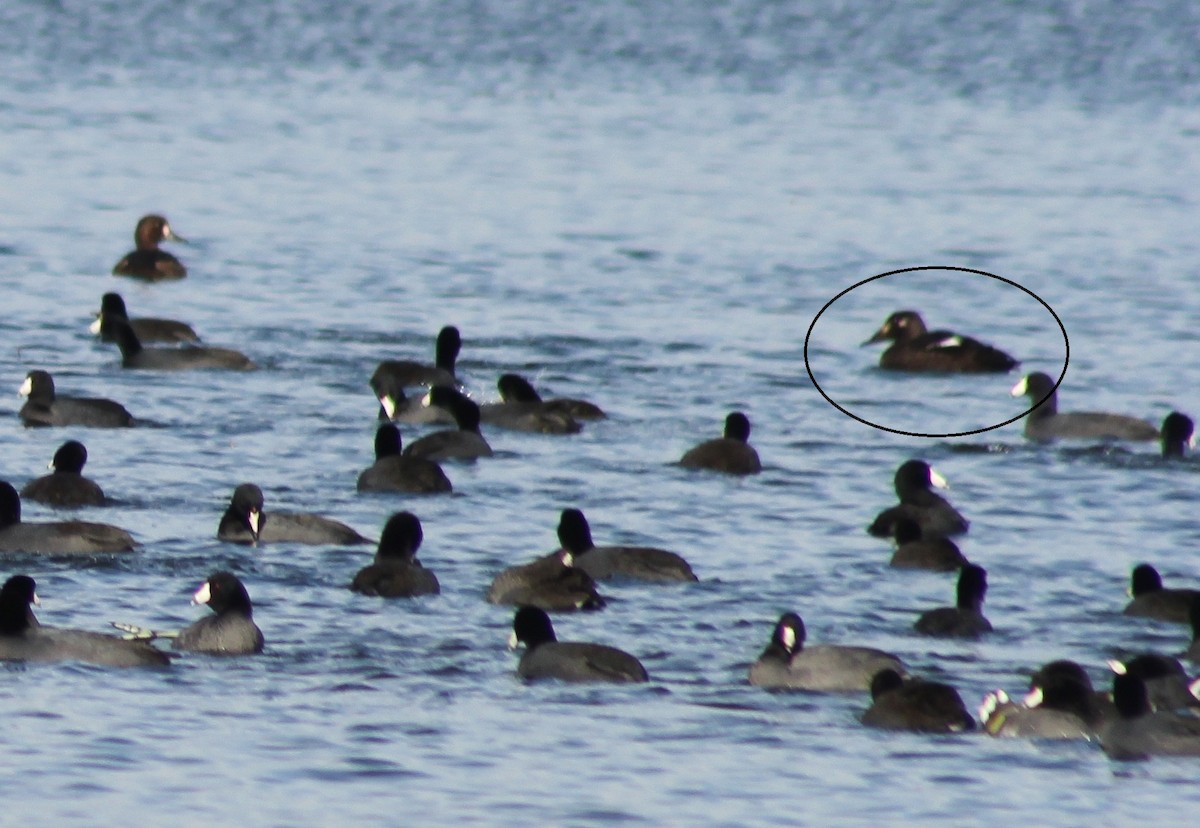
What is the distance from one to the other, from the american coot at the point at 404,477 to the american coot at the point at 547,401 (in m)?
2.81

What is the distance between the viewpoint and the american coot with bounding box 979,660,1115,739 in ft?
47.2

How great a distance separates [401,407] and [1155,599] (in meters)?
9.03

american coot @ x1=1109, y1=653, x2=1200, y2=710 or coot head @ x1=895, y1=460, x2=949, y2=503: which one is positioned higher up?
coot head @ x1=895, y1=460, x2=949, y2=503

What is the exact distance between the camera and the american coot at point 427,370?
25344 millimetres

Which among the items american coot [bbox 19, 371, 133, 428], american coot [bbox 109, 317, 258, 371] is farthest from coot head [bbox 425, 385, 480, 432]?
american coot [bbox 19, 371, 133, 428]

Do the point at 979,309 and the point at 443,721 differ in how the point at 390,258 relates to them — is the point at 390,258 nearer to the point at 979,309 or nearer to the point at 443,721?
the point at 979,309

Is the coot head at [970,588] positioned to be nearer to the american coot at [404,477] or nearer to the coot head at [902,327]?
the american coot at [404,477]

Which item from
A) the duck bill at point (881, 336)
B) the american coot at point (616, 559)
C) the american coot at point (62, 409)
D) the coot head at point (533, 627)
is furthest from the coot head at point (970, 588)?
the duck bill at point (881, 336)

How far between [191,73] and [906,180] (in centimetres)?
2204

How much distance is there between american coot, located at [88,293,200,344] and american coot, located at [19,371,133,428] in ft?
12.7

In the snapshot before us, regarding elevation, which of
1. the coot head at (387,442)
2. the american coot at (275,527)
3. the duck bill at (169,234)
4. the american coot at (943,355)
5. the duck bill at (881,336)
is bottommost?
the american coot at (275,527)

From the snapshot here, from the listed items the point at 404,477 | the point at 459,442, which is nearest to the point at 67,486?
the point at 404,477

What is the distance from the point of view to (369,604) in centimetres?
1703

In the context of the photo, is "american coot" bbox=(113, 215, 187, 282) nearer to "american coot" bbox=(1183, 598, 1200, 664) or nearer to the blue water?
the blue water
